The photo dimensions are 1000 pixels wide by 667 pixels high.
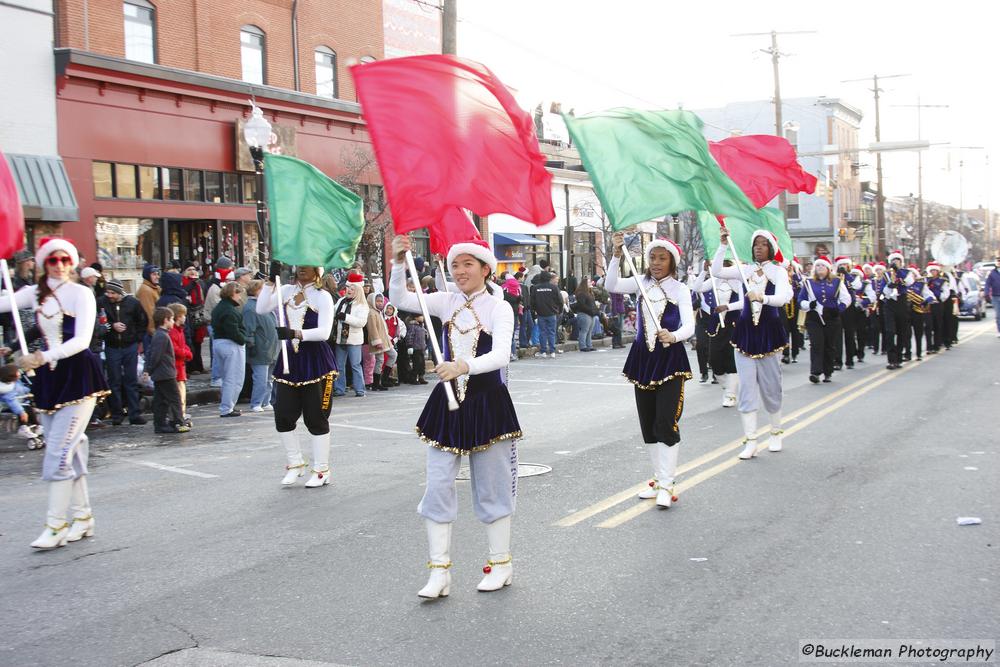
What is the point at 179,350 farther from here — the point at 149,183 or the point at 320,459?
the point at 149,183

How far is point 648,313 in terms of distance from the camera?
27.7 feet

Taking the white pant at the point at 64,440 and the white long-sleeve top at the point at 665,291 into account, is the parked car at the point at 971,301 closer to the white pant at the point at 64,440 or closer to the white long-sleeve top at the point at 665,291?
the white long-sleeve top at the point at 665,291

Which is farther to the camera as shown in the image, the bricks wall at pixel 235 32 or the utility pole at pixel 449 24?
the bricks wall at pixel 235 32

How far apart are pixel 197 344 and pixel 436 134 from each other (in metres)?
12.5

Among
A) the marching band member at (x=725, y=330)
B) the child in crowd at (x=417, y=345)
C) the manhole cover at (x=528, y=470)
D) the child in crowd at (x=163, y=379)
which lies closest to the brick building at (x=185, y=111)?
the child in crowd at (x=417, y=345)

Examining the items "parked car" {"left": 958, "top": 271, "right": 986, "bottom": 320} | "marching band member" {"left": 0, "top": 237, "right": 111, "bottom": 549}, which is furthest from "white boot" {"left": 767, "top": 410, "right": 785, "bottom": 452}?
"parked car" {"left": 958, "top": 271, "right": 986, "bottom": 320}

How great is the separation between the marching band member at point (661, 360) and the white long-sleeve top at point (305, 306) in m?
2.54

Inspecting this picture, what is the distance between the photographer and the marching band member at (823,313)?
1762cm

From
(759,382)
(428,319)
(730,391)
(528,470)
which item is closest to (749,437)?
(759,382)

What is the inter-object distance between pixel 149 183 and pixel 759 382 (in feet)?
54.8

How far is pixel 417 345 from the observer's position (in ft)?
60.1

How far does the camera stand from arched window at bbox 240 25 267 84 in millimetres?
25750

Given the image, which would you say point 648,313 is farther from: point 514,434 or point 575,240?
point 575,240

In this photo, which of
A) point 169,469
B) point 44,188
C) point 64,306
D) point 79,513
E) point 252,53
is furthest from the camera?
point 252,53
